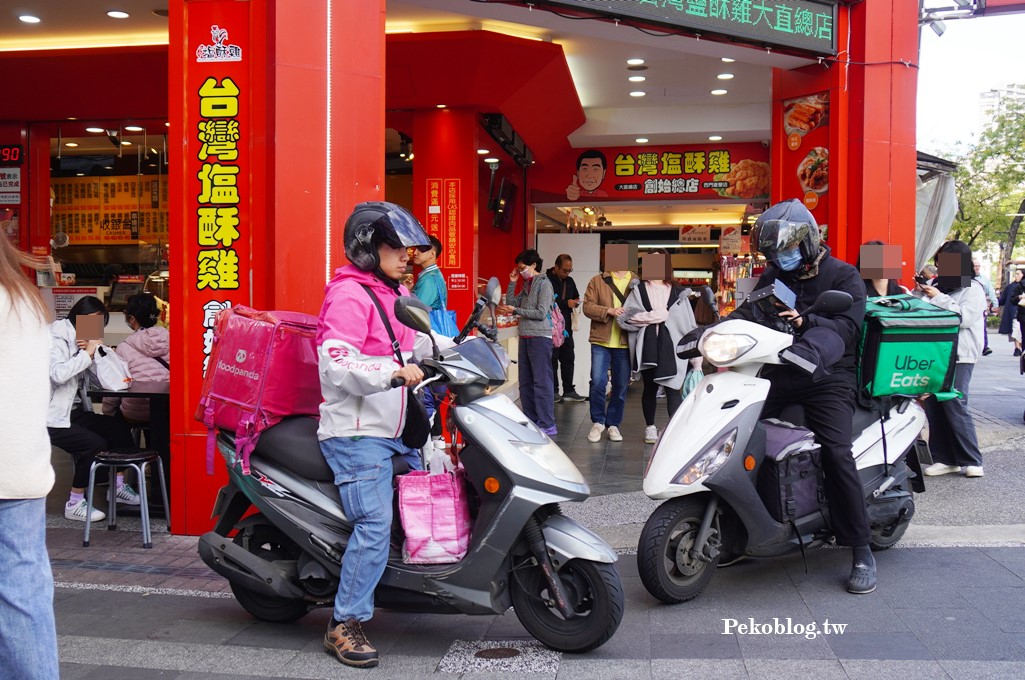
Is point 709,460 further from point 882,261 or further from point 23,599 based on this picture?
point 23,599

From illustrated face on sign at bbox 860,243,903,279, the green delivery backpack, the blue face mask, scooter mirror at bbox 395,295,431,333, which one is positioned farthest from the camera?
illustrated face on sign at bbox 860,243,903,279

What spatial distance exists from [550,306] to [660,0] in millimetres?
3200

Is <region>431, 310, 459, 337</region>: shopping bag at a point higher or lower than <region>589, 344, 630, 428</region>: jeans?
higher

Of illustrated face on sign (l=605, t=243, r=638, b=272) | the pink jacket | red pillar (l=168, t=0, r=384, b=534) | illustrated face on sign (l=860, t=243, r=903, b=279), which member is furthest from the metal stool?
illustrated face on sign (l=860, t=243, r=903, b=279)

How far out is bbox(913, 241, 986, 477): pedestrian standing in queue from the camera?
23.4 ft

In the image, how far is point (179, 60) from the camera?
18.3 feet

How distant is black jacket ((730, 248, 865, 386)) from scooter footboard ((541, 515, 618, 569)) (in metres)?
1.59

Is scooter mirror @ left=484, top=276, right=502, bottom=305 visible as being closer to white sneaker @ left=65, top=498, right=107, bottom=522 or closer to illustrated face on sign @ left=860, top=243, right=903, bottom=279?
illustrated face on sign @ left=860, top=243, right=903, bottom=279

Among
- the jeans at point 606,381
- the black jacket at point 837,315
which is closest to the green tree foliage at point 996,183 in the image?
the jeans at point 606,381

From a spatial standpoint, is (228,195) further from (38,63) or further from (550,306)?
(38,63)

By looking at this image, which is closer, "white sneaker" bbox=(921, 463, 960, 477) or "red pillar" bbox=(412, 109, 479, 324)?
"white sneaker" bbox=(921, 463, 960, 477)

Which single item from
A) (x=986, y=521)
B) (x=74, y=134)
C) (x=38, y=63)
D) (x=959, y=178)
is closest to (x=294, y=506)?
(x=986, y=521)

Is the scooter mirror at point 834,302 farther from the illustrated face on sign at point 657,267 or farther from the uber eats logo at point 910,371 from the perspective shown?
the illustrated face on sign at point 657,267

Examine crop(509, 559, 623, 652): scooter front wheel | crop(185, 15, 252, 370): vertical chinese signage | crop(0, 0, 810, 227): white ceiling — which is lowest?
crop(509, 559, 623, 652): scooter front wheel
